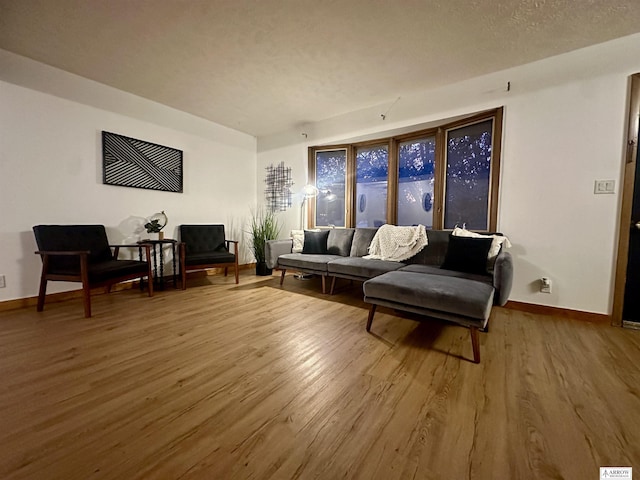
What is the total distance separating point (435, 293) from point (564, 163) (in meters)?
1.98

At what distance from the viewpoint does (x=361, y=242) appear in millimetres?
3592

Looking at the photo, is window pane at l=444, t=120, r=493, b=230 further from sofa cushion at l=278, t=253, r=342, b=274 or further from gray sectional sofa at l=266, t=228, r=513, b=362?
sofa cushion at l=278, t=253, r=342, b=274

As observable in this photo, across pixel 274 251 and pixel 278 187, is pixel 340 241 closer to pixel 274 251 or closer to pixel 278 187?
pixel 274 251

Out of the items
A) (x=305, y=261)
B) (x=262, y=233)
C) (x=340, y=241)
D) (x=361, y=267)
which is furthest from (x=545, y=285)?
(x=262, y=233)

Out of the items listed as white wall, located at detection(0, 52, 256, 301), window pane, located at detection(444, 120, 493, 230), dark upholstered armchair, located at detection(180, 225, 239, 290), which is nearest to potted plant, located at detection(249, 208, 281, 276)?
dark upholstered armchair, located at detection(180, 225, 239, 290)

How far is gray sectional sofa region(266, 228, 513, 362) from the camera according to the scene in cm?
177

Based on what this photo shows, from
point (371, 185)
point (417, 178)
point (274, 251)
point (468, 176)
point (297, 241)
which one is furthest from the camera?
point (371, 185)

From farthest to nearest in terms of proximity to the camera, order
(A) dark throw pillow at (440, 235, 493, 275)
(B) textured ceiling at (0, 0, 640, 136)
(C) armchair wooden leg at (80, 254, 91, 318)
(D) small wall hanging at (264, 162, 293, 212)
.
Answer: (D) small wall hanging at (264, 162, 293, 212)
(A) dark throw pillow at (440, 235, 493, 275)
(C) armchair wooden leg at (80, 254, 91, 318)
(B) textured ceiling at (0, 0, 640, 136)

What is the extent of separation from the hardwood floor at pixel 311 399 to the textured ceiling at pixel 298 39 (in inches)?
98.0

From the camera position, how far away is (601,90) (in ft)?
7.57

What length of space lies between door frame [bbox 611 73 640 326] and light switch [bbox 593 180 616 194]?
64 mm

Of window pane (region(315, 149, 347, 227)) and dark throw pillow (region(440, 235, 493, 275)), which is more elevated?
window pane (region(315, 149, 347, 227))

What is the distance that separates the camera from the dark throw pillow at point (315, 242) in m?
3.76

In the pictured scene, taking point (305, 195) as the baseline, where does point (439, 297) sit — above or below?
below
